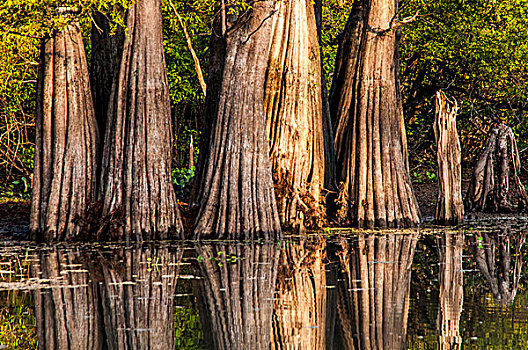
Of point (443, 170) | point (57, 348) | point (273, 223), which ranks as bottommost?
point (57, 348)

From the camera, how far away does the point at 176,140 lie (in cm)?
2661

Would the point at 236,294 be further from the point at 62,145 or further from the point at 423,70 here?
the point at 423,70

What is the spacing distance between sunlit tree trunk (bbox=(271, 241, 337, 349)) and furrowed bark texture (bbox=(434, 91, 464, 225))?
18.4 ft

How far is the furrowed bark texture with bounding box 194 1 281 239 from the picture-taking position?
45.1ft

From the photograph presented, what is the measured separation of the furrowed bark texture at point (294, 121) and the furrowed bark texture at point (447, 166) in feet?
8.32

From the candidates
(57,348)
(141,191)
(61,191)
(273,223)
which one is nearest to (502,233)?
(273,223)

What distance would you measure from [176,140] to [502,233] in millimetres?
13581

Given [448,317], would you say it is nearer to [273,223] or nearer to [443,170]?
[273,223]

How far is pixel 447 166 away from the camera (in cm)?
1650

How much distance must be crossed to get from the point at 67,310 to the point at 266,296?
6.03ft

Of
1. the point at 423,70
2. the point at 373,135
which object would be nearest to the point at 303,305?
the point at 373,135

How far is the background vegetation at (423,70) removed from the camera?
22141 mm

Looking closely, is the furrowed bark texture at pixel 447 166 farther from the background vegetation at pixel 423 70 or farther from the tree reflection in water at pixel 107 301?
the tree reflection in water at pixel 107 301

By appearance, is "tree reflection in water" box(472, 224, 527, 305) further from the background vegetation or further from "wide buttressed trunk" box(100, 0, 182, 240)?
the background vegetation
